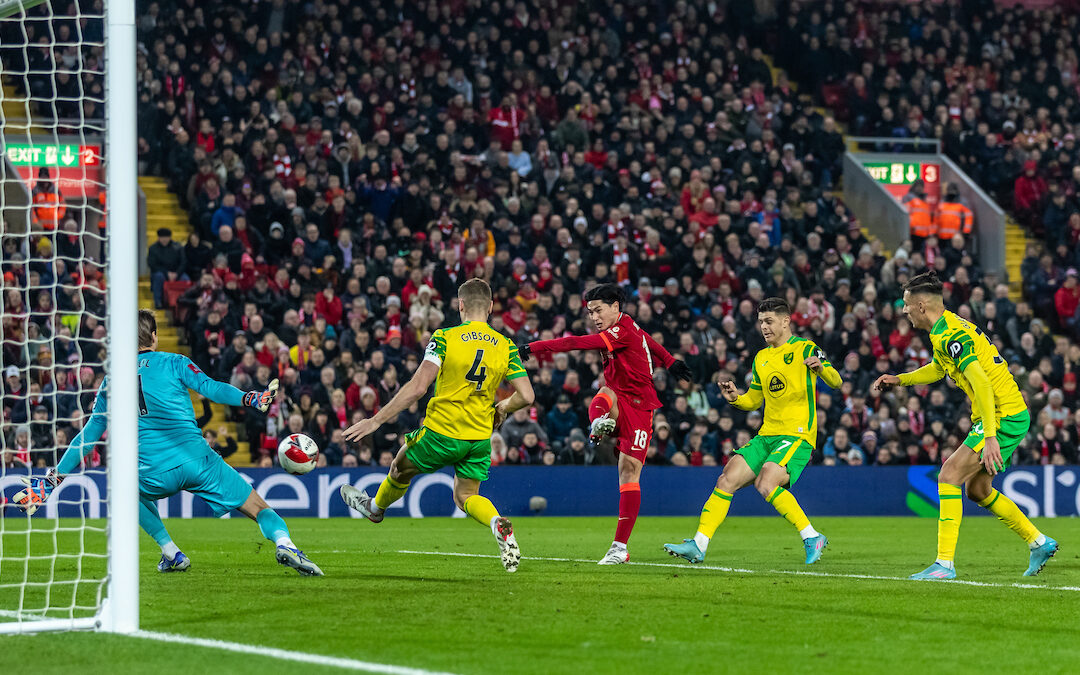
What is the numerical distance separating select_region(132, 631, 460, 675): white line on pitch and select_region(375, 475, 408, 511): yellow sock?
375 centimetres

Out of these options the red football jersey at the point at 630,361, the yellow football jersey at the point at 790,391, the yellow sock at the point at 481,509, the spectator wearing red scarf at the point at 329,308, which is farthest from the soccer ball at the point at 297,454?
the spectator wearing red scarf at the point at 329,308

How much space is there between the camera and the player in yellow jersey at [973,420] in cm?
1023

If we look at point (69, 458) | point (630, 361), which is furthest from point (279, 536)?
point (630, 361)

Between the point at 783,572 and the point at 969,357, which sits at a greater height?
the point at 969,357

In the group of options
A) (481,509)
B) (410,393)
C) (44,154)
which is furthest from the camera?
(44,154)

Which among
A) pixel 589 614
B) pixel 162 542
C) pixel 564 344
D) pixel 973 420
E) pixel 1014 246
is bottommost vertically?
pixel 589 614

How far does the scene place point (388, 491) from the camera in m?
10.8

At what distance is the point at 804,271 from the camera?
2334 centimetres

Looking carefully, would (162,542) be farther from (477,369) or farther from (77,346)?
(477,369)

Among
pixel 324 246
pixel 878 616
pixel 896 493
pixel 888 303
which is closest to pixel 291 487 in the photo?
pixel 324 246

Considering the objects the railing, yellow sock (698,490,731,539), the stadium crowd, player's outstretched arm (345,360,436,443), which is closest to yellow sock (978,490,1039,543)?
yellow sock (698,490,731,539)

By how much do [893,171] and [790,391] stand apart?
16.9 meters

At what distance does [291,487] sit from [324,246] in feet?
14.1

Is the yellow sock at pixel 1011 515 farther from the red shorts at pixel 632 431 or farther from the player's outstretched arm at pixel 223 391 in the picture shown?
the player's outstretched arm at pixel 223 391
